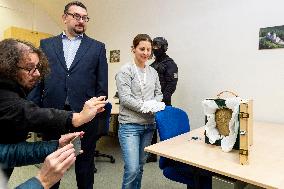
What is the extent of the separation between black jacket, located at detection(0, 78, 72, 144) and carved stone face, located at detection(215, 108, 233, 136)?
0.96 metres

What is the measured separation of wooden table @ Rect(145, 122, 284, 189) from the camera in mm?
1237

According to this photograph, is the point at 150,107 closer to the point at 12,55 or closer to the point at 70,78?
the point at 70,78

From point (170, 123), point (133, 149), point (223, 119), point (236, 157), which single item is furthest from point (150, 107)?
point (236, 157)

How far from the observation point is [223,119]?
166 centimetres

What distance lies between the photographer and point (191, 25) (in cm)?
362

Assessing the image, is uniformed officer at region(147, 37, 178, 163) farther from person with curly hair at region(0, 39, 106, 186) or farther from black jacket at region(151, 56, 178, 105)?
person with curly hair at region(0, 39, 106, 186)

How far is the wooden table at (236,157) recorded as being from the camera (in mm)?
1237

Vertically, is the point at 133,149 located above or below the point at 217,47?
below

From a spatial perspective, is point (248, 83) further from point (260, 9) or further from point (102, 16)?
point (102, 16)

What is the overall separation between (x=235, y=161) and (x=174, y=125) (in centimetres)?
74

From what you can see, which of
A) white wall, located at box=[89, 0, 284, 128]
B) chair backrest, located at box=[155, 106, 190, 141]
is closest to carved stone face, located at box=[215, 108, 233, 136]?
chair backrest, located at box=[155, 106, 190, 141]

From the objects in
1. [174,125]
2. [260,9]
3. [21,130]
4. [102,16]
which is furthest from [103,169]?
[102,16]

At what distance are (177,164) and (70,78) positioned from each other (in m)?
1.04

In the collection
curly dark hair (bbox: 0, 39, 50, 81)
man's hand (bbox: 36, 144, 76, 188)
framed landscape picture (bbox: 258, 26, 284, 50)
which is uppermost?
framed landscape picture (bbox: 258, 26, 284, 50)
